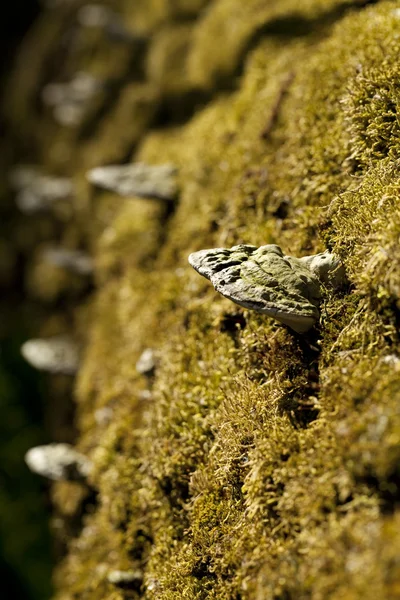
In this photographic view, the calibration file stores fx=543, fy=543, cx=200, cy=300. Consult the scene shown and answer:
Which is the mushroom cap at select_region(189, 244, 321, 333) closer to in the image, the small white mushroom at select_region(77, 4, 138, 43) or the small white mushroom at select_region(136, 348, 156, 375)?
the small white mushroom at select_region(136, 348, 156, 375)

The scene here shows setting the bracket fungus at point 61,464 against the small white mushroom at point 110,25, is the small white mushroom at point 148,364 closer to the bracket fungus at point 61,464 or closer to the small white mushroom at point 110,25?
the bracket fungus at point 61,464

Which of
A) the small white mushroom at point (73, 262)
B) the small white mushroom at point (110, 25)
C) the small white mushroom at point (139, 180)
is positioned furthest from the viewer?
the small white mushroom at point (110, 25)

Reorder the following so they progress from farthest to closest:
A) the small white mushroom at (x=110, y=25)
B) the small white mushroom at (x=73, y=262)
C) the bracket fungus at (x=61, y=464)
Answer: the small white mushroom at (x=110, y=25)
the small white mushroom at (x=73, y=262)
the bracket fungus at (x=61, y=464)

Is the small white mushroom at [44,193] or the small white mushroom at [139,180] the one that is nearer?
the small white mushroom at [139,180]

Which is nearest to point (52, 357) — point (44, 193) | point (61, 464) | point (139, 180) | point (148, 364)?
point (61, 464)

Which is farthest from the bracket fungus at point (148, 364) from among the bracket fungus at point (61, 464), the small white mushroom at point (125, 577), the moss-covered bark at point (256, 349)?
the small white mushroom at point (125, 577)

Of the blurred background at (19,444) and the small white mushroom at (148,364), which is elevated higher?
the small white mushroom at (148,364)
